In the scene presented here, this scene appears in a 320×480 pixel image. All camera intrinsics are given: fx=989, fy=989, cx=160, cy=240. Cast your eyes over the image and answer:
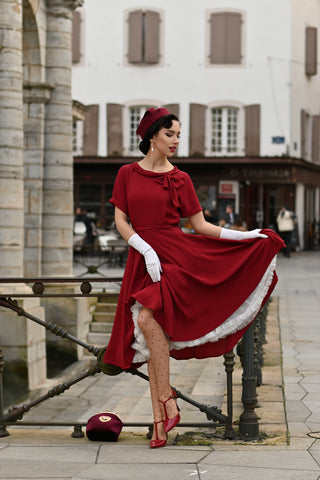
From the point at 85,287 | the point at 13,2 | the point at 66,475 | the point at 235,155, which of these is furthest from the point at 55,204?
the point at 235,155

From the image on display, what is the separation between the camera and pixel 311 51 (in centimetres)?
3606

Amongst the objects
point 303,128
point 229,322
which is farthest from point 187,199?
point 303,128

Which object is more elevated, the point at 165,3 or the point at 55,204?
the point at 165,3

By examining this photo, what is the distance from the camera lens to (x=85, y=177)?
1361 inches

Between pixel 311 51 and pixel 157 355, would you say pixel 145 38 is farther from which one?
pixel 157 355

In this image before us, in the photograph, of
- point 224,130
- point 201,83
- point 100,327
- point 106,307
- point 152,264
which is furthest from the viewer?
point 224,130

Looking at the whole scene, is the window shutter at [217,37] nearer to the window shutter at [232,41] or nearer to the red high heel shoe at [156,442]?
the window shutter at [232,41]

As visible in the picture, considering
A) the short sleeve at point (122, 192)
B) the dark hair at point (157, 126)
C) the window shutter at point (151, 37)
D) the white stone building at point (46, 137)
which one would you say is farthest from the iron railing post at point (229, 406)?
the window shutter at point (151, 37)

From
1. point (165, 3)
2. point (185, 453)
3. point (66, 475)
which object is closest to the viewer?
point (66, 475)

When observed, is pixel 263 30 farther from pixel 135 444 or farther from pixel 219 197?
pixel 135 444

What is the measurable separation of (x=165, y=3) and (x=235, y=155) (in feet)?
18.9

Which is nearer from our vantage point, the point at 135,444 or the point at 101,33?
the point at 135,444

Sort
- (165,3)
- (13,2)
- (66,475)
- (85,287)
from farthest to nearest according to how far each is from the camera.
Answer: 1. (165,3)
2. (13,2)
3. (85,287)
4. (66,475)

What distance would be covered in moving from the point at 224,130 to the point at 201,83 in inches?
71.0
